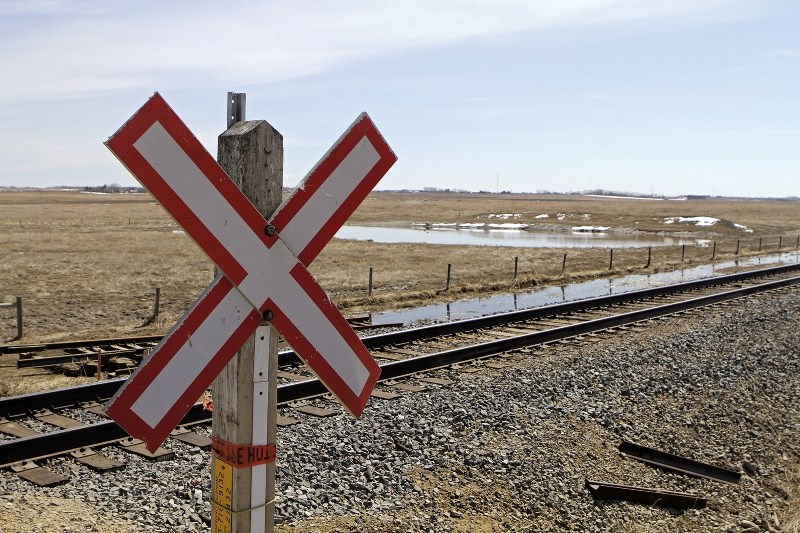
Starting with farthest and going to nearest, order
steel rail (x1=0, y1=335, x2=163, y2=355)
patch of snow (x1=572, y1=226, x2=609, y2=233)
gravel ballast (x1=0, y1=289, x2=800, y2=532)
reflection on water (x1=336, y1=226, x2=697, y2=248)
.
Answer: patch of snow (x1=572, y1=226, x2=609, y2=233) → reflection on water (x1=336, y1=226, x2=697, y2=248) → steel rail (x1=0, y1=335, x2=163, y2=355) → gravel ballast (x1=0, y1=289, x2=800, y2=532)

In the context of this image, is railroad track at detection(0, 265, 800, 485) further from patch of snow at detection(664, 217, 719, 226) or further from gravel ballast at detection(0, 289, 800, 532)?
patch of snow at detection(664, 217, 719, 226)

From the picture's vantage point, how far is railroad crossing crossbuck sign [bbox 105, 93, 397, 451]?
2.13 metres

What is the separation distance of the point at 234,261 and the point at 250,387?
1.39ft

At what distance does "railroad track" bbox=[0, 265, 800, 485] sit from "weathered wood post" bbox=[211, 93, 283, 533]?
323cm

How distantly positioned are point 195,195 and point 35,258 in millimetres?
35017

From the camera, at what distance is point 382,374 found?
10336 millimetres

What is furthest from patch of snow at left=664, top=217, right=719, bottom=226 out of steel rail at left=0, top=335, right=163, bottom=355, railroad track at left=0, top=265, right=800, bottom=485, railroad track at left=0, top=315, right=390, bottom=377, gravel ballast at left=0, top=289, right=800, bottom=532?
railroad track at left=0, top=315, right=390, bottom=377

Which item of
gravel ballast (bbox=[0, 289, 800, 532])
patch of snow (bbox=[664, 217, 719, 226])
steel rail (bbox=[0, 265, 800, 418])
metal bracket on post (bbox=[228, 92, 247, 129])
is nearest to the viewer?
metal bracket on post (bbox=[228, 92, 247, 129])

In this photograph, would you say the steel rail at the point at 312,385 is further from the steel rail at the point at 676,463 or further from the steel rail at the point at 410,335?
the steel rail at the point at 676,463

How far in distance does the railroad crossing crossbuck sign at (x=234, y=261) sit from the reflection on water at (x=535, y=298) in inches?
585

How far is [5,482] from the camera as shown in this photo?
621 centimetres

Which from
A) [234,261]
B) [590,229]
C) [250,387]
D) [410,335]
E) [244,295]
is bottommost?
[590,229]

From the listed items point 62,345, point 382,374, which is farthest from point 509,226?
point 382,374

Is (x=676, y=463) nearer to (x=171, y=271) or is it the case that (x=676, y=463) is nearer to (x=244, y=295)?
(x=244, y=295)
